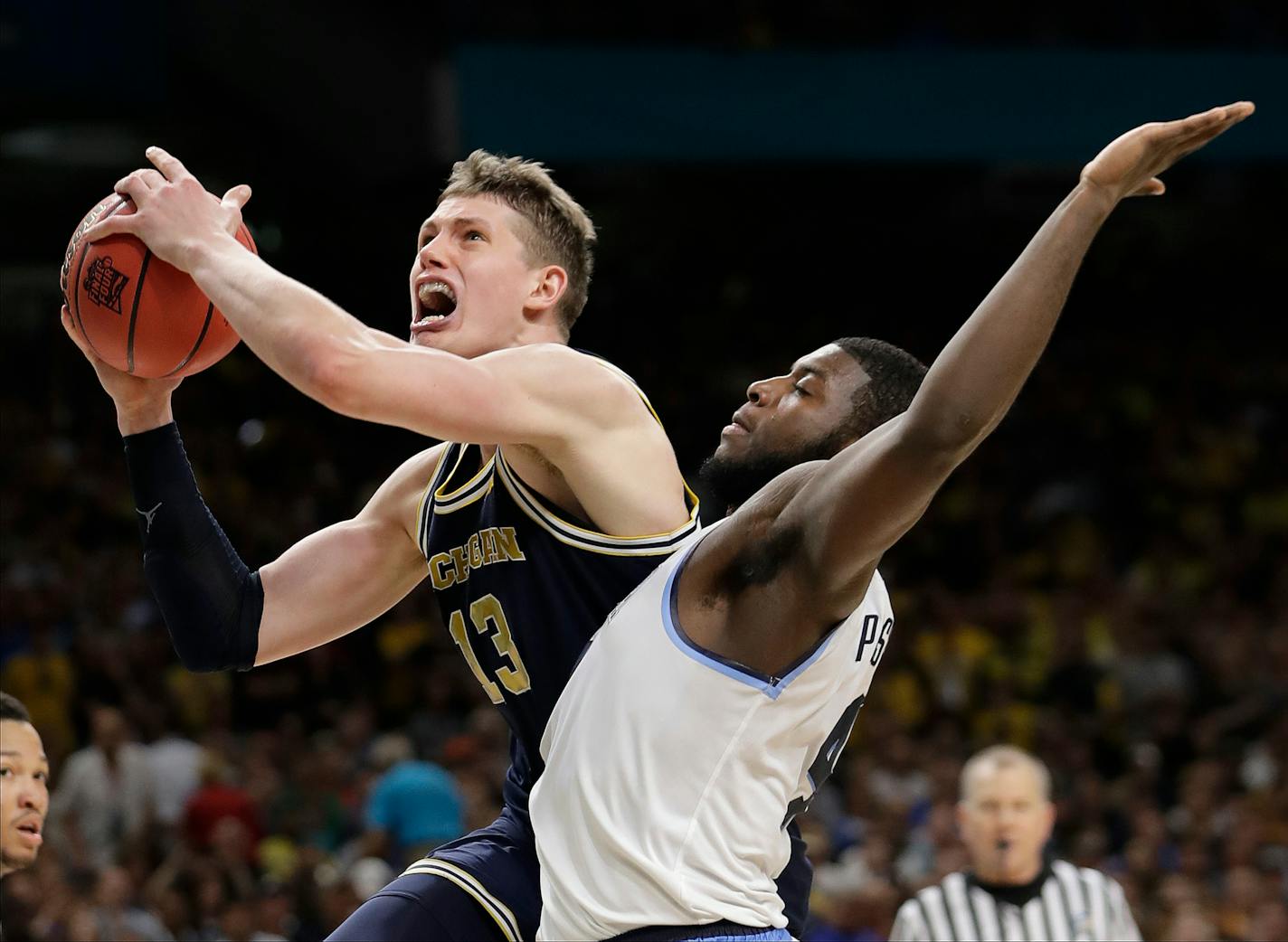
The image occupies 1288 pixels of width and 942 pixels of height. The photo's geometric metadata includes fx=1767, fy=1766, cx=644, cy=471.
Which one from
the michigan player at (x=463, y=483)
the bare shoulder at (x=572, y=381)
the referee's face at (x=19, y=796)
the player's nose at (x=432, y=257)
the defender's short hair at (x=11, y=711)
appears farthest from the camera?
the defender's short hair at (x=11, y=711)

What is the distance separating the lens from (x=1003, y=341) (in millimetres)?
2305

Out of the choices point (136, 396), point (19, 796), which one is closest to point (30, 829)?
point (19, 796)

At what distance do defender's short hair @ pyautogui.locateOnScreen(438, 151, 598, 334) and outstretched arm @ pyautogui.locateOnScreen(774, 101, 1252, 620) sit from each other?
1.24 meters

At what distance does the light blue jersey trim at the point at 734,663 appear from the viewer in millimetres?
2662

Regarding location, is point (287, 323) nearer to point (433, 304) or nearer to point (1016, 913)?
point (433, 304)

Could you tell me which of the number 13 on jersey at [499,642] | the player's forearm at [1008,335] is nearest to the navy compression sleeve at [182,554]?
the number 13 on jersey at [499,642]

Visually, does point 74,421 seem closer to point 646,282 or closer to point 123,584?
point 123,584

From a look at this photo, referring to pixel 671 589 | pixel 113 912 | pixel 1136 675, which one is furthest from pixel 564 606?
pixel 1136 675

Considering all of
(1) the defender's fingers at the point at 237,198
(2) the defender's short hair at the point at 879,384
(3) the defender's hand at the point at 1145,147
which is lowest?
(2) the defender's short hair at the point at 879,384

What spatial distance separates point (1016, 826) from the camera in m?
5.03

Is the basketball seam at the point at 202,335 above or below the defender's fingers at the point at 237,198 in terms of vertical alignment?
below

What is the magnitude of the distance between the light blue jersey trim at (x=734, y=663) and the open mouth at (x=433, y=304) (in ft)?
3.01

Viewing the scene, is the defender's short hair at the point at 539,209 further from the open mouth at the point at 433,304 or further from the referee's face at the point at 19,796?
the referee's face at the point at 19,796

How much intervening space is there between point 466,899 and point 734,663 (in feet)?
2.69
